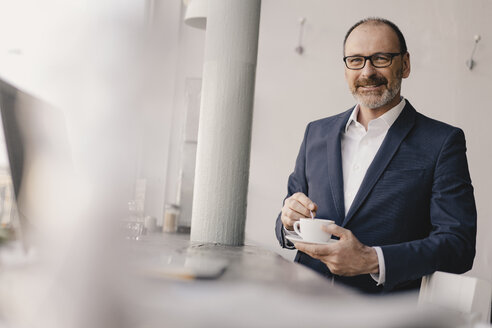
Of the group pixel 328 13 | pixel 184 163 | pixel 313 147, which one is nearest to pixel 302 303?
pixel 313 147

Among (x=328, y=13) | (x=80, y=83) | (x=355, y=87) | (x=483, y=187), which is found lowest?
(x=483, y=187)

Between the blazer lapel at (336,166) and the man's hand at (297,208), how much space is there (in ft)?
0.59

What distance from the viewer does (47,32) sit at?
0.33 m

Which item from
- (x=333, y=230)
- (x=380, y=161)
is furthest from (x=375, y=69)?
(x=333, y=230)

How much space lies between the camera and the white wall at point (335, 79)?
10.4 feet

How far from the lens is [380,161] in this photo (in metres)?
1.42

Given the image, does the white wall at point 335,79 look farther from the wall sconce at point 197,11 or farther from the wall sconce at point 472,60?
the wall sconce at point 197,11

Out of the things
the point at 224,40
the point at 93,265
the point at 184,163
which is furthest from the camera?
the point at 184,163

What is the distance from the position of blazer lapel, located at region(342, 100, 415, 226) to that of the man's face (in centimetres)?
16

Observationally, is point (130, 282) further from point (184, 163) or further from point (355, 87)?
point (184, 163)

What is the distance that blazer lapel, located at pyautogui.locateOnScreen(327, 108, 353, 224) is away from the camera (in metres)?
1.46

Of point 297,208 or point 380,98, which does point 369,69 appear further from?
point 297,208

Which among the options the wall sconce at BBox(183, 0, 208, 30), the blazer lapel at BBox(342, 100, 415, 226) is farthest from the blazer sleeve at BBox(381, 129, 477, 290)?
the wall sconce at BBox(183, 0, 208, 30)

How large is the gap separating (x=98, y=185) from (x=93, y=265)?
0.14 ft
